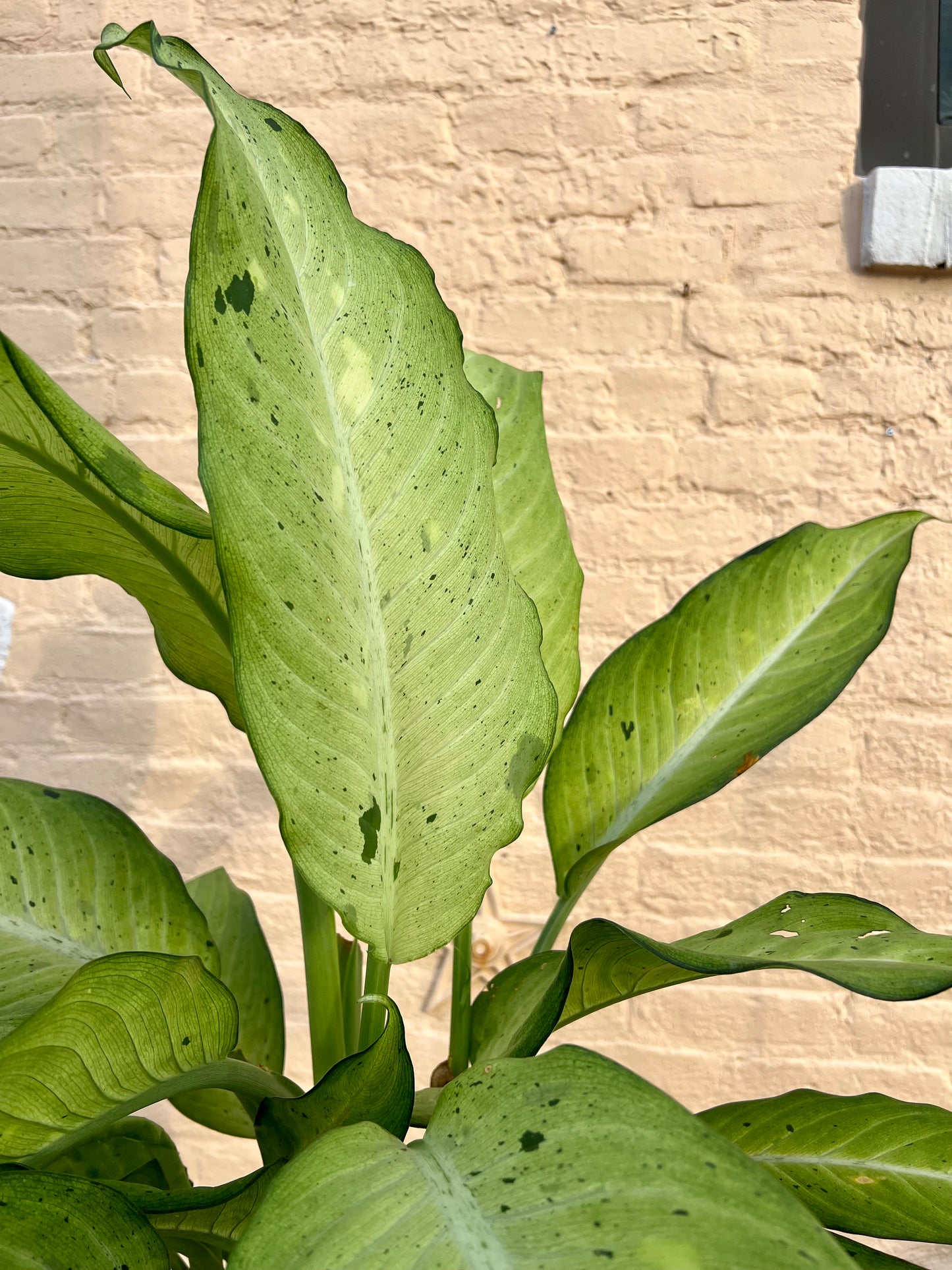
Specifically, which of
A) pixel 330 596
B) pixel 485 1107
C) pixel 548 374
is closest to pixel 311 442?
pixel 330 596

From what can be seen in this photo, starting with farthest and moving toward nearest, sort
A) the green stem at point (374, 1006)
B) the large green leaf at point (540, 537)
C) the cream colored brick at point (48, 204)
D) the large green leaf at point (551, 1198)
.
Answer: the cream colored brick at point (48, 204)
the large green leaf at point (540, 537)
the green stem at point (374, 1006)
the large green leaf at point (551, 1198)

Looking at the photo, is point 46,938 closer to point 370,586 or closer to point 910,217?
point 370,586

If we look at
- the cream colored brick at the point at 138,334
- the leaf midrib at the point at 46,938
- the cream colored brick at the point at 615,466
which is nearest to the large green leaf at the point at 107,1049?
the leaf midrib at the point at 46,938

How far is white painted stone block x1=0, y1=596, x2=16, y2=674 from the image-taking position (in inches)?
47.1

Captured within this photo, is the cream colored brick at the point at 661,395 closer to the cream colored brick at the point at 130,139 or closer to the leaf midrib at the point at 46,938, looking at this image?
the cream colored brick at the point at 130,139

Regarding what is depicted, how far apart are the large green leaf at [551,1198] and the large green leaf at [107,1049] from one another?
3.7 inches

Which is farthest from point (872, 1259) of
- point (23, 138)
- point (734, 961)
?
point (23, 138)

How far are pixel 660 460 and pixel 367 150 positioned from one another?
50 centimetres

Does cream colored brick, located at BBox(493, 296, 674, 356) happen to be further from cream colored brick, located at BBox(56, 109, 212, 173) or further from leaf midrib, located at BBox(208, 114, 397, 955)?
leaf midrib, located at BBox(208, 114, 397, 955)

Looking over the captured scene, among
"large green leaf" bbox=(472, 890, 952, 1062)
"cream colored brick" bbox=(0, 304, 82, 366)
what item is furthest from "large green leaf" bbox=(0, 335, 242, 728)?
"cream colored brick" bbox=(0, 304, 82, 366)

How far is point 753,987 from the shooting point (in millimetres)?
1163

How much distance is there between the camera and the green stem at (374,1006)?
18.6 inches

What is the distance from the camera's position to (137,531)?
1.57 ft

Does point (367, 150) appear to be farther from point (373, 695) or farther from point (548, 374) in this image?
point (373, 695)
